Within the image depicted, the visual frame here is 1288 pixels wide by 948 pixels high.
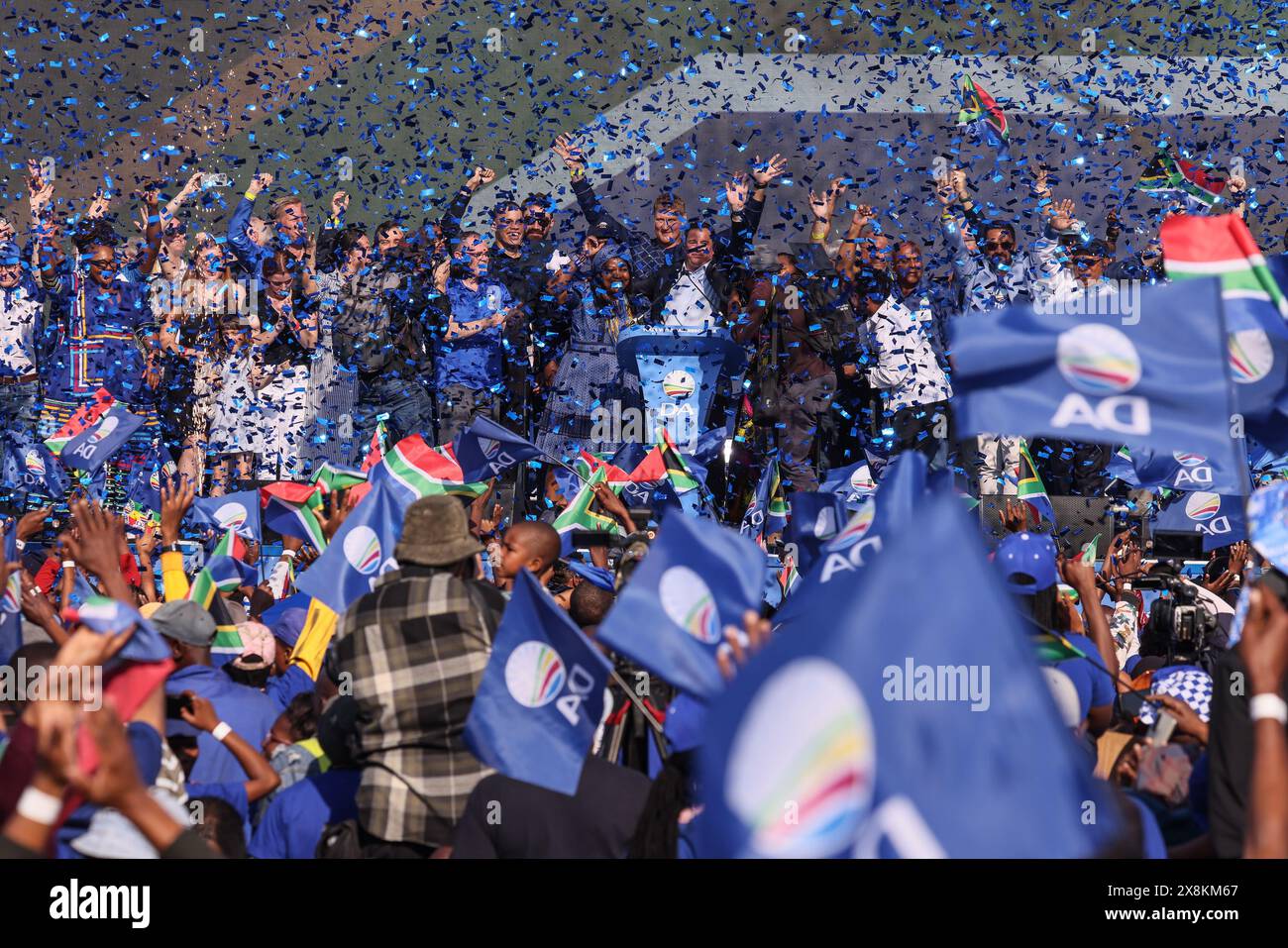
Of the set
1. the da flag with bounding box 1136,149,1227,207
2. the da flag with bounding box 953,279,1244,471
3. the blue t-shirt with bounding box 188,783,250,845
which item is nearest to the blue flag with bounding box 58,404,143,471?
the blue t-shirt with bounding box 188,783,250,845

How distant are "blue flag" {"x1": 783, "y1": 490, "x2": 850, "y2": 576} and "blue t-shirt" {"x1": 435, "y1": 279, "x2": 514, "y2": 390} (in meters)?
4.89

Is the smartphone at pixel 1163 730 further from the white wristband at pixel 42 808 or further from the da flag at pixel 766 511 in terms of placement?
the da flag at pixel 766 511

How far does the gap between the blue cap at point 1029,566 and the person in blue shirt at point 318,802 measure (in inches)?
88.7

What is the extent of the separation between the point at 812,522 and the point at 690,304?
4.65m

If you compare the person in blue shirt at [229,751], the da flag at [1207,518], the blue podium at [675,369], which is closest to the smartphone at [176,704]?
the person in blue shirt at [229,751]

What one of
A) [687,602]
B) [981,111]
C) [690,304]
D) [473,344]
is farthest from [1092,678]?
[981,111]

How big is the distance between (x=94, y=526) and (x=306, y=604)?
1537mm

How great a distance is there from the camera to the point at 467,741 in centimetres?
411

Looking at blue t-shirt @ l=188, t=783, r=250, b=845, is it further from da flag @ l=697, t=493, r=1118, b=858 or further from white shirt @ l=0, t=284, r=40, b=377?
white shirt @ l=0, t=284, r=40, b=377

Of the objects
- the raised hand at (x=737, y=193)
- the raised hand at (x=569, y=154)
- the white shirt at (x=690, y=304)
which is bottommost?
the white shirt at (x=690, y=304)

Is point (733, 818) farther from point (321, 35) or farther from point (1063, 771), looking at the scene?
point (321, 35)

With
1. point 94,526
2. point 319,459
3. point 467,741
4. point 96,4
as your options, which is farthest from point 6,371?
point 467,741

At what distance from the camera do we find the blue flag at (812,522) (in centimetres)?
751

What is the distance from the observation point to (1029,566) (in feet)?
18.7
